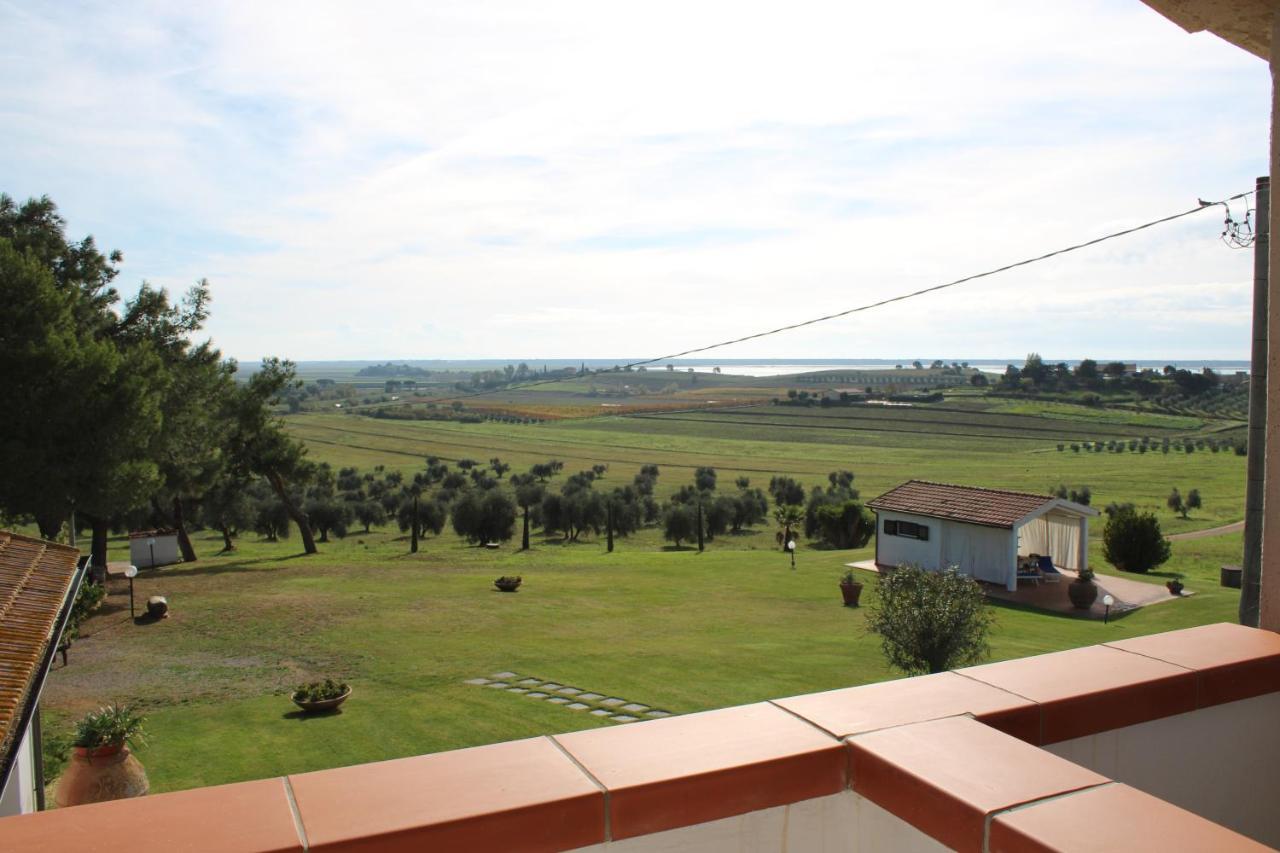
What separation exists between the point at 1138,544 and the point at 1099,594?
18.3 feet

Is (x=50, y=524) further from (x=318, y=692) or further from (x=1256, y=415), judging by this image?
(x=1256, y=415)

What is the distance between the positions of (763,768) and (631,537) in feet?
157

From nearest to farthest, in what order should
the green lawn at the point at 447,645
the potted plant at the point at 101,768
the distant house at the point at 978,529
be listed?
the potted plant at the point at 101,768 → the green lawn at the point at 447,645 → the distant house at the point at 978,529

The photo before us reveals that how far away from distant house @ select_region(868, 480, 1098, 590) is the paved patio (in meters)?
0.61

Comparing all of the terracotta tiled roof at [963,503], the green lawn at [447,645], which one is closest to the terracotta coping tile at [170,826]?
the green lawn at [447,645]

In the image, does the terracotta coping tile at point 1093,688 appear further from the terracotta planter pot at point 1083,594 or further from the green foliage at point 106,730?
the terracotta planter pot at point 1083,594

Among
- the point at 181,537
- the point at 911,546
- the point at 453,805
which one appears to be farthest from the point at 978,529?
the point at 181,537

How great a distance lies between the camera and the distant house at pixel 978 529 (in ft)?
87.6

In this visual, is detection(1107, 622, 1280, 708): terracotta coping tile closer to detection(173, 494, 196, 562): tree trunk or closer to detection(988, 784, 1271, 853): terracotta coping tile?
detection(988, 784, 1271, 853): terracotta coping tile

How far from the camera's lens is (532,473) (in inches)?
2874

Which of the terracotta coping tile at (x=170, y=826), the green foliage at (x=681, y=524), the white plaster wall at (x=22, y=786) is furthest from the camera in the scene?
the green foliage at (x=681, y=524)

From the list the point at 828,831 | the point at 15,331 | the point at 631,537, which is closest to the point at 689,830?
the point at 828,831

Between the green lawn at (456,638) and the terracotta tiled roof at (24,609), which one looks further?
the green lawn at (456,638)

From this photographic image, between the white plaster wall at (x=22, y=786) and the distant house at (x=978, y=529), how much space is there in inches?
860
